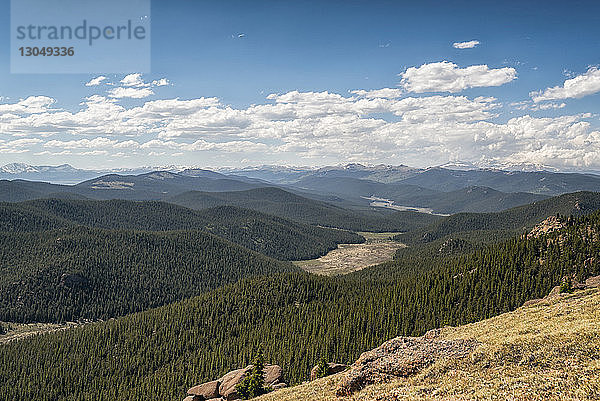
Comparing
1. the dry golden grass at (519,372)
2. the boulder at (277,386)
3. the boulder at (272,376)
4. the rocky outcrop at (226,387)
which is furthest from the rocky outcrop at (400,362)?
the boulder at (272,376)

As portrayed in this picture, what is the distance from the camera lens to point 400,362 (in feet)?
160

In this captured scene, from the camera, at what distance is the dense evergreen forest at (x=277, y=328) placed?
385ft

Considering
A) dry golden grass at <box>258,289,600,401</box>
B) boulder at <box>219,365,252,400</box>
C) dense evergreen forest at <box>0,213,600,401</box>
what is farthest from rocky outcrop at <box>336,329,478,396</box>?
dense evergreen forest at <box>0,213,600,401</box>

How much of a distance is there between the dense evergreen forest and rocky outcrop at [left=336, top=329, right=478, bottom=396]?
57904 millimetres

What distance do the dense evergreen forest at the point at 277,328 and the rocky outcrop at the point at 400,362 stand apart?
190ft

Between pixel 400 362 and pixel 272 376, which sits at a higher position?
pixel 400 362

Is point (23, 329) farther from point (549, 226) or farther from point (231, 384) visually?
point (549, 226)

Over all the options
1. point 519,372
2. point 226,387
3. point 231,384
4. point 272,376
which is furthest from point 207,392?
point 519,372

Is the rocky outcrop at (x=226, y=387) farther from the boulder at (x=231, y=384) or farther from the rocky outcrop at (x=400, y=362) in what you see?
the rocky outcrop at (x=400, y=362)

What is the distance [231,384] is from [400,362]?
39.5 m

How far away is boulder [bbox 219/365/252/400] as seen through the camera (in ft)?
226

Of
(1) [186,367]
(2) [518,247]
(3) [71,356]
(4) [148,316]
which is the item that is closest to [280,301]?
(1) [186,367]

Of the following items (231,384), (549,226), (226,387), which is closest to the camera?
(226,387)

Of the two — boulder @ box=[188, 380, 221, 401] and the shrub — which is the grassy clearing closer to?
boulder @ box=[188, 380, 221, 401]
